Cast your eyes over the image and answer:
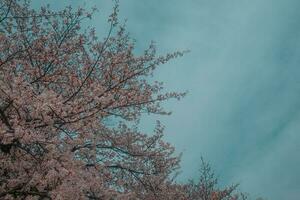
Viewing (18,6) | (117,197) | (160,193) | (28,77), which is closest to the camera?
(117,197)

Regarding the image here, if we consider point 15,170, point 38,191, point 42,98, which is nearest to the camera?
point 42,98

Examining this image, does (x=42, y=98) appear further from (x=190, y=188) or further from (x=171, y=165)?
(x=190, y=188)

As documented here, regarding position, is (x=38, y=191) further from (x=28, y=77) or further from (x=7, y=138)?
(x=28, y=77)

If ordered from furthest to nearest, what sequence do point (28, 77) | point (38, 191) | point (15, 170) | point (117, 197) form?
1. point (28, 77)
2. point (117, 197)
3. point (15, 170)
4. point (38, 191)

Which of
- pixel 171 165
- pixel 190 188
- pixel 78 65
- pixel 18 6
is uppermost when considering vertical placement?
pixel 190 188

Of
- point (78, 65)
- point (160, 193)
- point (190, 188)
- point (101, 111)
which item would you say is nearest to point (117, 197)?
point (101, 111)

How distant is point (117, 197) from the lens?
9.09 metres

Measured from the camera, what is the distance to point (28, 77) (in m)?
10.5

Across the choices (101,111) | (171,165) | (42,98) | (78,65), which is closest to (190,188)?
(171,165)

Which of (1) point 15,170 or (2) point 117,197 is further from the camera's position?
(2) point 117,197

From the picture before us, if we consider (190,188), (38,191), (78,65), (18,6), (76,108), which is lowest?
(38,191)

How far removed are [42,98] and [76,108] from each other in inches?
43.0

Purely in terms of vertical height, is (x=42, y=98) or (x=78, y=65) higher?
(x=78, y=65)

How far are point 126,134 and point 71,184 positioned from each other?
5867 millimetres
